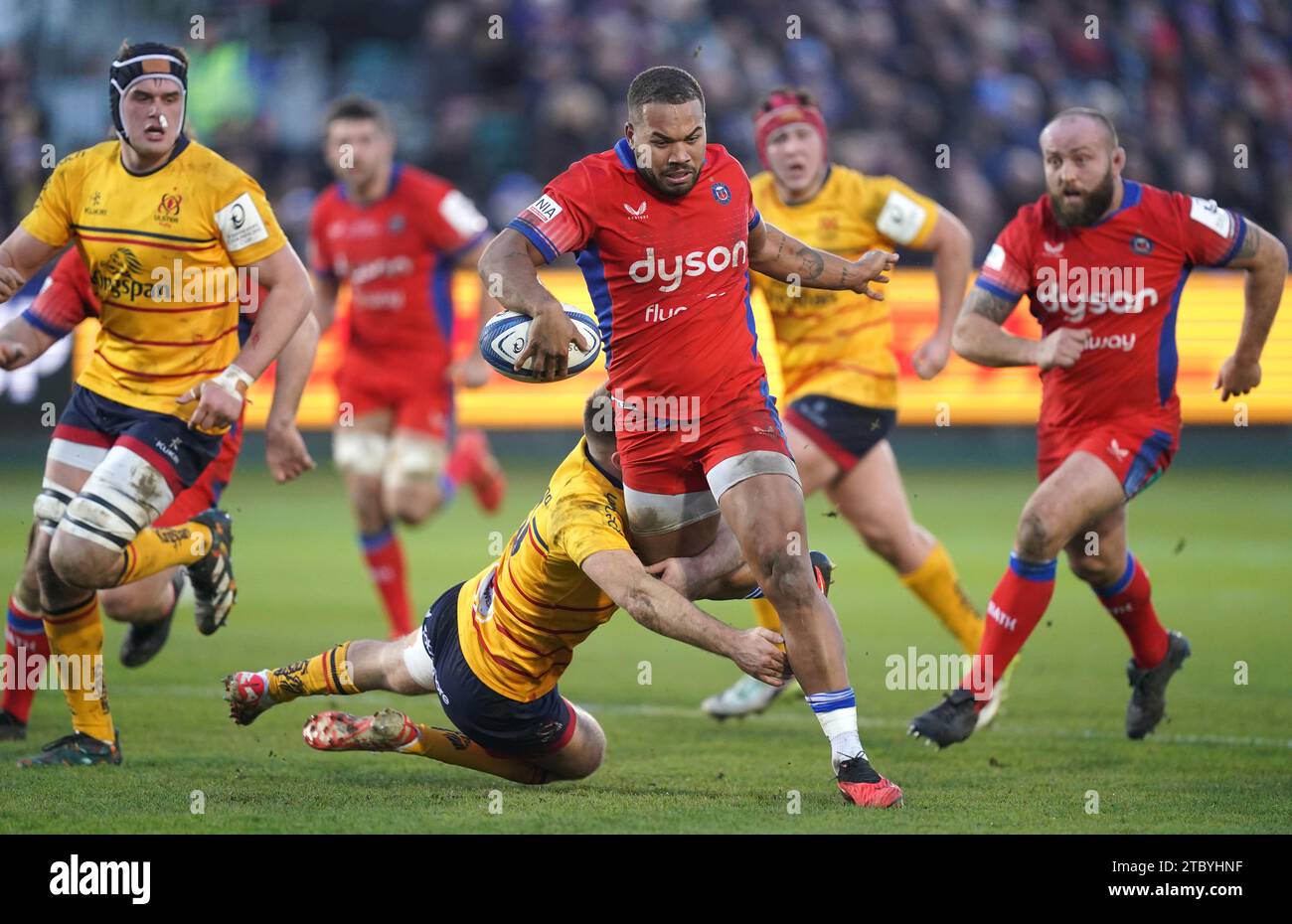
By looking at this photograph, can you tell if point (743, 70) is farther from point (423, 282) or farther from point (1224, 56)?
point (423, 282)

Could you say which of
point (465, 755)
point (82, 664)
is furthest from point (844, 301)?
point (82, 664)

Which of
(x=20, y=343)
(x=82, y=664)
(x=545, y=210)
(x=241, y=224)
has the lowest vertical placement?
(x=82, y=664)

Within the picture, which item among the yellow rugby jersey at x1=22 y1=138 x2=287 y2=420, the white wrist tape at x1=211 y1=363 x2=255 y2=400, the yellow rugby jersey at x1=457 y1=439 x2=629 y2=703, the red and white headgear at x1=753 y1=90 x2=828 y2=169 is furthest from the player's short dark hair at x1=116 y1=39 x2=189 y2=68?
the red and white headgear at x1=753 y1=90 x2=828 y2=169

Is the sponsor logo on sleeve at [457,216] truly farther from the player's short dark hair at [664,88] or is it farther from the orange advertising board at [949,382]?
the orange advertising board at [949,382]

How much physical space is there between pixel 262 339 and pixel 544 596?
1774 millimetres

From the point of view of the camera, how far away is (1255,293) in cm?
750

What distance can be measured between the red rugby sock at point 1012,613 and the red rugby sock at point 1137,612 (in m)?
0.37

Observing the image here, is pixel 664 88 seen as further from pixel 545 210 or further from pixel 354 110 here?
pixel 354 110

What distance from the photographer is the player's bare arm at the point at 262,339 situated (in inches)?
264

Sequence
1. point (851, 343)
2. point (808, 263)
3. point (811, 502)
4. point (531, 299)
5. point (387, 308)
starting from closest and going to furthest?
point (531, 299), point (808, 263), point (851, 343), point (387, 308), point (811, 502)
